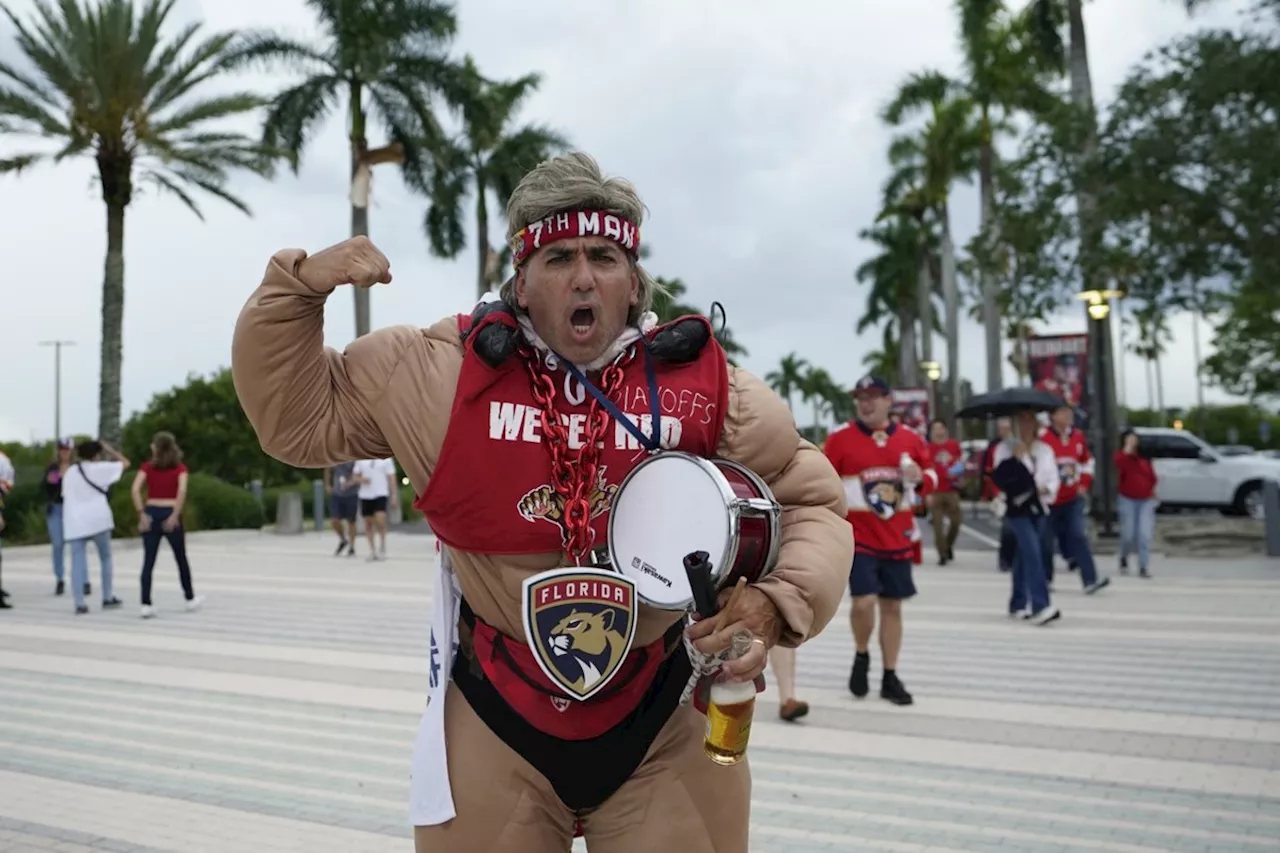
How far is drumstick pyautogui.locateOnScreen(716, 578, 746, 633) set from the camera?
1983mm

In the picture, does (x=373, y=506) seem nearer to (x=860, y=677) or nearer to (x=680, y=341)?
(x=860, y=677)

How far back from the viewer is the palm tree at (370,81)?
27.5 meters

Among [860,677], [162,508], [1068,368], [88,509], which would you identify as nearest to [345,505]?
[88,509]

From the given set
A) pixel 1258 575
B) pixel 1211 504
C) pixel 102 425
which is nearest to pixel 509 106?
pixel 102 425

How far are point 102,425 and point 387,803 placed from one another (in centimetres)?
1968

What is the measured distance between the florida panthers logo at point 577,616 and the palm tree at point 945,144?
3755cm

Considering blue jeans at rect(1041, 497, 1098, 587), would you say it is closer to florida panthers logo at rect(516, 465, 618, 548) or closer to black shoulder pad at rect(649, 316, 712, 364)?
black shoulder pad at rect(649, 316, 712, 364)

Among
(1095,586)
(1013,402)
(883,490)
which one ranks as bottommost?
(1095,586)

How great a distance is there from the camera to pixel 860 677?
7.34 metres

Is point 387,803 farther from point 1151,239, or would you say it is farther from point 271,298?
point 1151,239

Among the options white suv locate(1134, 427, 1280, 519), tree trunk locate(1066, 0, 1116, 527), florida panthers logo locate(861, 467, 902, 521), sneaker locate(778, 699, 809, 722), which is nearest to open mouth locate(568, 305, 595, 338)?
sneaker locate(778, 699, 809, 722)

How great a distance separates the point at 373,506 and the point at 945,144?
2791cm

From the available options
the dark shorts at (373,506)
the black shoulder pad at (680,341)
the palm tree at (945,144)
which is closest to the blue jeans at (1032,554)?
the black shoulder pad at (680,341)

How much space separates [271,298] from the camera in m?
2.13
